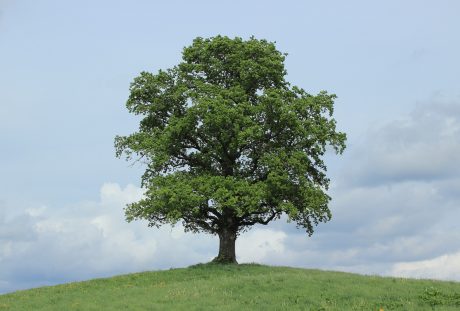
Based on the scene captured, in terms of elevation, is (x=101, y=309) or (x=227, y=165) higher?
(x=227, y=165)

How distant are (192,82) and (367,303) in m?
27.1

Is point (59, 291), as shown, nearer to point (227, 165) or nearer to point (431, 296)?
point (227, 165)

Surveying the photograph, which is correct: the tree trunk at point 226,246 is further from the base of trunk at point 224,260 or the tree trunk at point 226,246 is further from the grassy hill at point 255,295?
the grassy hill at point 255,295

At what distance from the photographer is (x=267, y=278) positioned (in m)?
35.3

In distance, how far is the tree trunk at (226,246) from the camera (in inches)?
1865

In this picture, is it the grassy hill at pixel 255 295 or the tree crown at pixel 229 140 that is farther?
the tree crown at pixel 229 140

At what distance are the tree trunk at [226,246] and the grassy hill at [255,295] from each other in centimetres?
547

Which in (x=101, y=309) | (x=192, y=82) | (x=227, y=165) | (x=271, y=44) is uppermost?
(x=271, y=44)

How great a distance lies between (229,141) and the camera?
4731cm

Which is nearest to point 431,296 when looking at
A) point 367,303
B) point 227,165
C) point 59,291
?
point 367,303

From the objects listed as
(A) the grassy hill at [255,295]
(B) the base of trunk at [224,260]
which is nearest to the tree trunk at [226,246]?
(B) the base of trunk at [224,260]

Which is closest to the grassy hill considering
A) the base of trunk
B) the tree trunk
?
the base of trunk

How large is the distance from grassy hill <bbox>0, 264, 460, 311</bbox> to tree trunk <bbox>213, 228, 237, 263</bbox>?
5.47 m

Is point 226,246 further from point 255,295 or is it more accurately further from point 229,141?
point 255,295
